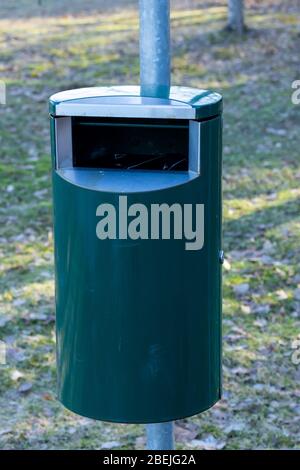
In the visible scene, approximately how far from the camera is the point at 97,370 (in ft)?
9.05

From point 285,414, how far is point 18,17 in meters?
13.0

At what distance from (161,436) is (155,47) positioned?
1.28 meters

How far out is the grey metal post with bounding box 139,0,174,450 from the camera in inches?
108

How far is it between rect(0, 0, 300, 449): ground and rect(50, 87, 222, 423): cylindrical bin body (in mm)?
1258

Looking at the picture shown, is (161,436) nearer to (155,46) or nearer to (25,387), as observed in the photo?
(155,46)

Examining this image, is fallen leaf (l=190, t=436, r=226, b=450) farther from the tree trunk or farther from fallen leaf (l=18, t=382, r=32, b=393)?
the tree trunk

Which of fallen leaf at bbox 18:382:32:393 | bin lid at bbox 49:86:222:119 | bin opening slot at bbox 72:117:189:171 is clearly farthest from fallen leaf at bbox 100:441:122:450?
bin lid at bbox 49:86:222:119

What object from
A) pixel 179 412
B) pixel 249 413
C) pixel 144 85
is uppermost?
pixel 144 85

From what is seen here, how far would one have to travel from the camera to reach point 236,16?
41.2ft

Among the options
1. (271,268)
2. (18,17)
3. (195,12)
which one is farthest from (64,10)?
(271,268)
